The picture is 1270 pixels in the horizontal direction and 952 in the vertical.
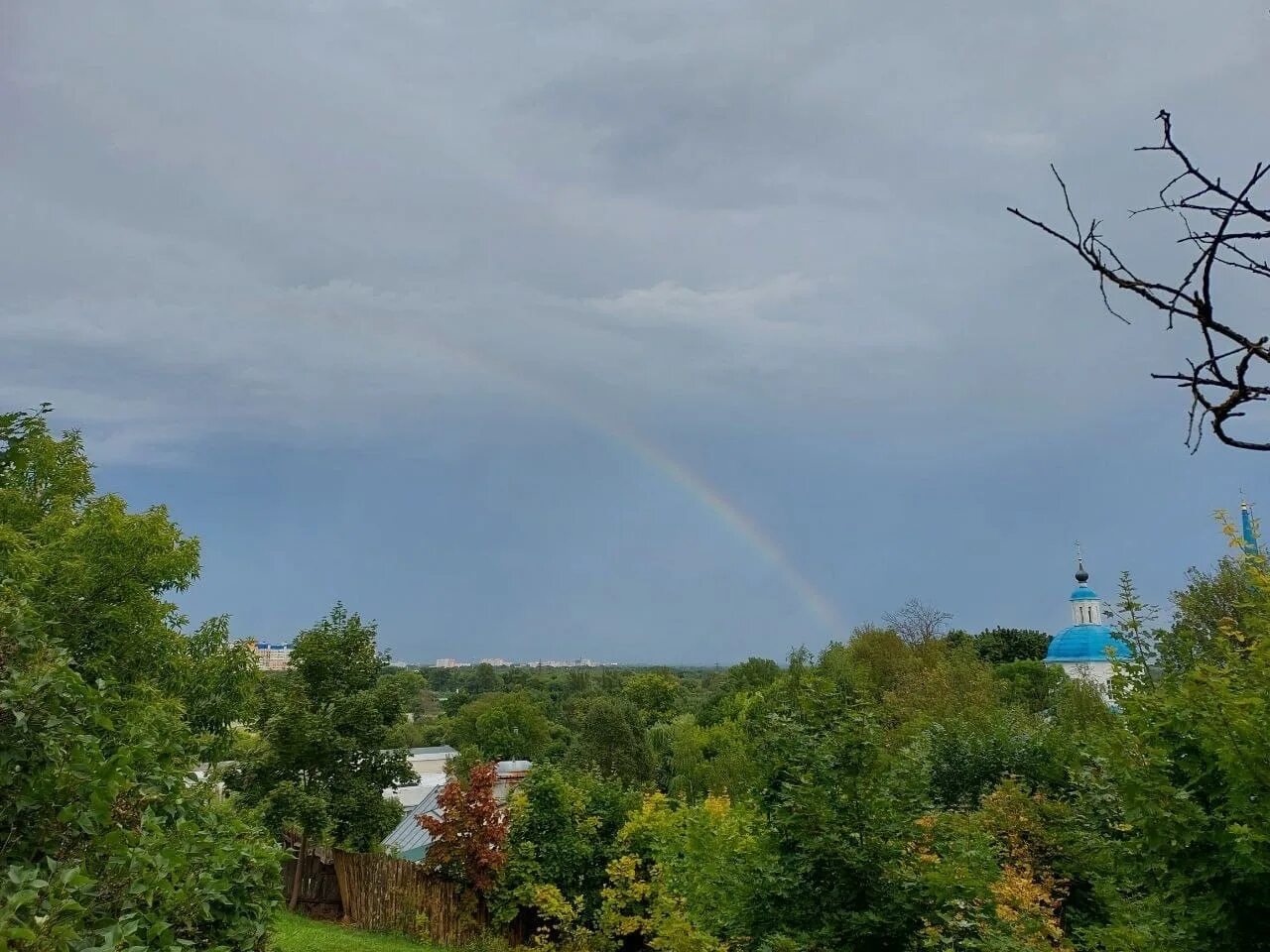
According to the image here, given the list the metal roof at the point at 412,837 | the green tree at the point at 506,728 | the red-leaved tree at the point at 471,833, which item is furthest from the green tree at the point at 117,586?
the green tree at the point at 506,728

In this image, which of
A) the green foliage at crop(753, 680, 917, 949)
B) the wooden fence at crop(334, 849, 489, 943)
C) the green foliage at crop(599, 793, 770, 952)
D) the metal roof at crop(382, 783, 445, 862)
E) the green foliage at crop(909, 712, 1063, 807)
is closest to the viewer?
the green foliage at crop(753, 680, 917, 949)

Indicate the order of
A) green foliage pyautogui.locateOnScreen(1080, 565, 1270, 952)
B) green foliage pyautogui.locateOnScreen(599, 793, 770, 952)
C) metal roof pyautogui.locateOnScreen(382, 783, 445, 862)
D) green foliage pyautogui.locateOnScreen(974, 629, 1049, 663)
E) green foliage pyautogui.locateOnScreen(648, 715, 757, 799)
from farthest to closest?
green foliage pyautogui.locateOnScreen(974, 629, 1049, 663), green foliage pyautogui.locateOnScreen(648, 715, 757, 799), metal roof pyautogui.locateOnScreen(382, 783, 445, 862), green foliage pyautogui.locateOnScreen(599, 793, 770, 952), green foliage pyautogui.locateOnScreen(1080, 565, 1270, 952)

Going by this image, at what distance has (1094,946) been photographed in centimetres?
417

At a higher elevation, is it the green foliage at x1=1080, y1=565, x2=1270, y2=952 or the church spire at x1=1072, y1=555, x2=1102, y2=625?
the church spire at x1=1072, y1=555, x2=1102, y2=625

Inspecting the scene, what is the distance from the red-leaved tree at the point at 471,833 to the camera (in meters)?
12.3

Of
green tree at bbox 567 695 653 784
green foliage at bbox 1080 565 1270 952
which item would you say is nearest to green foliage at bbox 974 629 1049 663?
green tree at bbox 567 695 653 784

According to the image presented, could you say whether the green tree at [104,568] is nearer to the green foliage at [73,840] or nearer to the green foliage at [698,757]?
the green foliage at [73,840]

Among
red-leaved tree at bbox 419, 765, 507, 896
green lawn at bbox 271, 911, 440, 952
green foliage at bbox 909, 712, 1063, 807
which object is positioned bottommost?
green lawn at bbox 271, 911, 440, 952

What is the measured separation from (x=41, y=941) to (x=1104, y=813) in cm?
735

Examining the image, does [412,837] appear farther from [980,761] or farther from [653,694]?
[653,694]

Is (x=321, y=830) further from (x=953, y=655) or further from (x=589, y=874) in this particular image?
(x=953, y=655)

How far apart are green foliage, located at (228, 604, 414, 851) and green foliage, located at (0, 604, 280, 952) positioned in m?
12.5

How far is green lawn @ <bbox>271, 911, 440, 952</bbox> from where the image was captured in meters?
10.2

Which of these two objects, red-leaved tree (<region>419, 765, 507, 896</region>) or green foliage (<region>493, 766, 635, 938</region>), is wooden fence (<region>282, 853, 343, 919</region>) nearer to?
red-leaved tree (<region>419, 765, 507, 896</region>)
